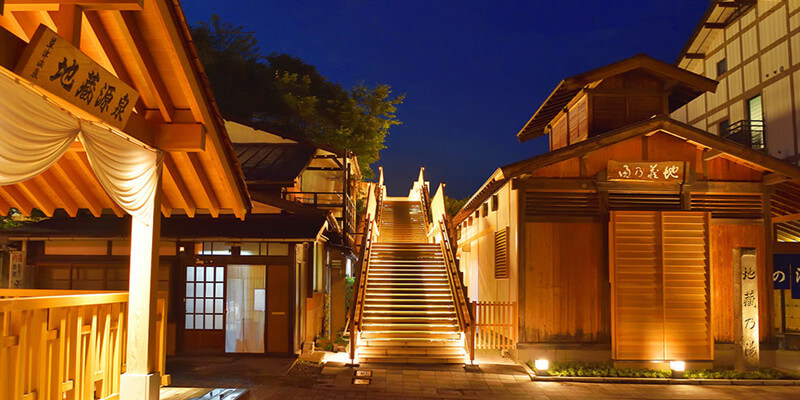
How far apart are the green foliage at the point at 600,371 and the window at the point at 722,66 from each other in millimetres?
18098

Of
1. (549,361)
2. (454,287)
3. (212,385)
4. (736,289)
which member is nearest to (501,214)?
(454,287)

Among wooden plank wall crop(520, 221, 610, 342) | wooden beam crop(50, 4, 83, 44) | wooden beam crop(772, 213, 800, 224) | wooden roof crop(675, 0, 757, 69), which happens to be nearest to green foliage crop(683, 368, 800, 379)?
wooden plank wall crop(520, 221, 610, 342)

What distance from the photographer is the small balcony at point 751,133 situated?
2339 cm

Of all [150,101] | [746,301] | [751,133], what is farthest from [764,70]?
→ [150,101]

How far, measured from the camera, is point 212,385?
37.2ft

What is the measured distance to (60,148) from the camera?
5.22 m

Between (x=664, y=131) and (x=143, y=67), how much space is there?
39.6 ft

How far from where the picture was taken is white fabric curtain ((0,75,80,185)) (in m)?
4.46

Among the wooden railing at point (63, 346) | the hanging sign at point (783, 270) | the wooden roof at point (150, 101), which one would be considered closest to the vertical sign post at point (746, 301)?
the hanging sign at point (783, 270)

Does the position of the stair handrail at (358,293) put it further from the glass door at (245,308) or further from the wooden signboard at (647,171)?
the wooden signboard at (647,171)

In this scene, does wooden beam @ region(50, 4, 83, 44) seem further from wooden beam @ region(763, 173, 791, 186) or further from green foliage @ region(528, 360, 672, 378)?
wooden beam @ region(763, 173, 791, 186)

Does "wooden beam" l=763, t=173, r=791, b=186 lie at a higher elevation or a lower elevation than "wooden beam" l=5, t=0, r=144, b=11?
lower

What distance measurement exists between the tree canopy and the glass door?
586 inches

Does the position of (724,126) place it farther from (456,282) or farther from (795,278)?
(456,282)
